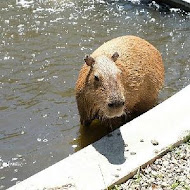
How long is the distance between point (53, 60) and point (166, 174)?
4.17m

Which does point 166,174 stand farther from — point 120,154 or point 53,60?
point 53,60

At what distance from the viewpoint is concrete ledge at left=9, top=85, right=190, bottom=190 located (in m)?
4.58

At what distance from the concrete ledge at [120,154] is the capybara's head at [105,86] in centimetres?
37

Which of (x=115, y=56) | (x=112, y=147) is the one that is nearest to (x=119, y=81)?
(x=115, y=56)

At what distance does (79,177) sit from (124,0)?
291 inches

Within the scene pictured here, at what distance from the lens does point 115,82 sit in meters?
5.18

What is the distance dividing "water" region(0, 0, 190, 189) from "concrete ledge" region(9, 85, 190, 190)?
921 millimetres

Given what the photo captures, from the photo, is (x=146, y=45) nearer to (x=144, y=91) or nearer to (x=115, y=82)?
(x=144, y=91)

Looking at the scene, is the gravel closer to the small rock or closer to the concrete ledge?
the concrete ledge

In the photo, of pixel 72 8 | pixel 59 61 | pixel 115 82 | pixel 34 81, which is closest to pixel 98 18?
pixel 72 8

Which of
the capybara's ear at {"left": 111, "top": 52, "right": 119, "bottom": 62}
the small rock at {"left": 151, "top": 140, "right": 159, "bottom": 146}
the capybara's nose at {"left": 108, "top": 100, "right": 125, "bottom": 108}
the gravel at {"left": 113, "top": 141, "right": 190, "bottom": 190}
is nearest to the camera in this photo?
the gravel at {"left": 113, "top": 141, "right": 190, "bottom": 190}

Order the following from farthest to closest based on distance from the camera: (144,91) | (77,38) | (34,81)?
(77,38), (34,81), (144,91)

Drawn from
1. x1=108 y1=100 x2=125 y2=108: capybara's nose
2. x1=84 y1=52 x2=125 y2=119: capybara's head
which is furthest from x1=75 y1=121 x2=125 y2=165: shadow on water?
x1=108 y1=100 x2=125 y2=108: capybara's nose

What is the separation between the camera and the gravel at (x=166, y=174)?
4.48m
